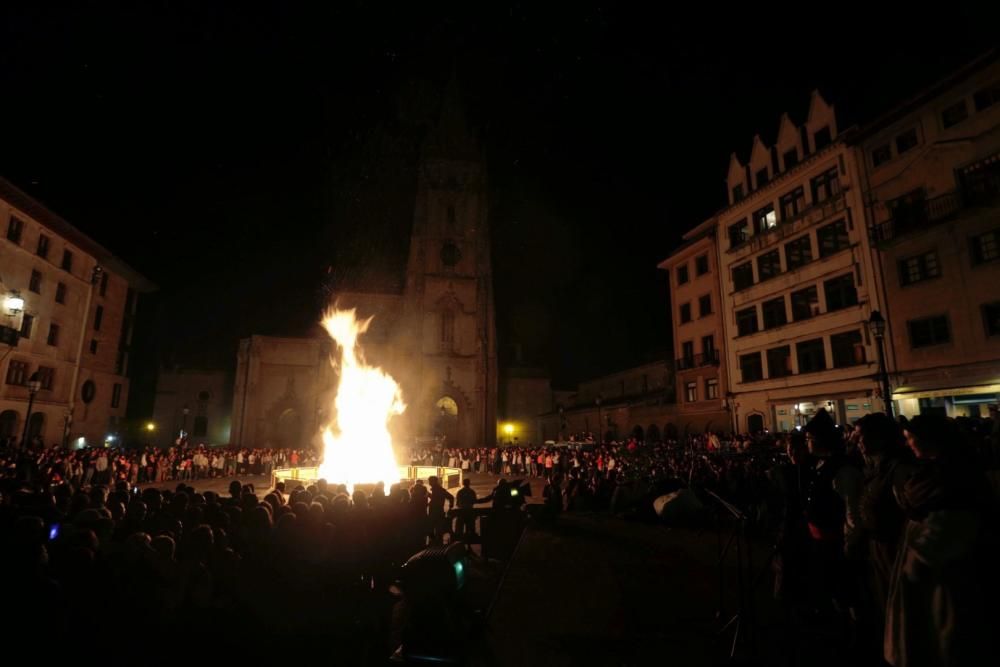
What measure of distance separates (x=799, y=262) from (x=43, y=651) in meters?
30.1

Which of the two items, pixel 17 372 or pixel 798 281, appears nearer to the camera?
pixel 798 281

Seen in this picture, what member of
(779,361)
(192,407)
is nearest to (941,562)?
(779,361)

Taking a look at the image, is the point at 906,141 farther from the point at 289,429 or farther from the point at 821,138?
the point at 289,429

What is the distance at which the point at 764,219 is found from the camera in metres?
28.1

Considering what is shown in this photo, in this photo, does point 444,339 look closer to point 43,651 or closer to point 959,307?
point 959,307

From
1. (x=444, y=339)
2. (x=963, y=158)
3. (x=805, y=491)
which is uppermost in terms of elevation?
(x=963, y=158)

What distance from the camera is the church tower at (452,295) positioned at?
134ft

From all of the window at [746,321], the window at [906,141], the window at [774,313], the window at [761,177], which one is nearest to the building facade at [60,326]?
the window at [746,321]

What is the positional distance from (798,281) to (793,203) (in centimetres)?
461

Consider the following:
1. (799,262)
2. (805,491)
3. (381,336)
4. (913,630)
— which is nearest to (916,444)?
(913,630)

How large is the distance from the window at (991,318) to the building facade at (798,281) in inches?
153

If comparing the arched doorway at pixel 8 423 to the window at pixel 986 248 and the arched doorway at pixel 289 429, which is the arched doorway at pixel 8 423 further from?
the window at pixel 986 248

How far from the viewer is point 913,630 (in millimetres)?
2986

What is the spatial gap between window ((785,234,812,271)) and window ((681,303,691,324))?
8.07 metres
